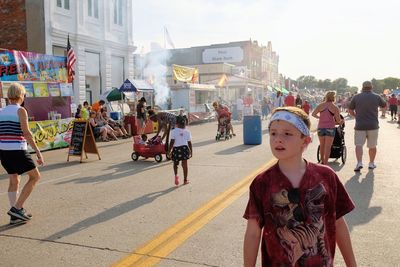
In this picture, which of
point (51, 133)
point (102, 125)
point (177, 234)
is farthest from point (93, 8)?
point (177, 234)

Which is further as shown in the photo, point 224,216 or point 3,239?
point 224,216

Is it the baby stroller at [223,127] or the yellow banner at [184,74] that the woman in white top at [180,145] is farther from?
the yellow banner at [184,74]

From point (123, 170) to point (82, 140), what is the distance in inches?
89.6

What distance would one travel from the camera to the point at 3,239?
196 inches

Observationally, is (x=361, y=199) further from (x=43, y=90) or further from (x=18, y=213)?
(x=43, y=90)

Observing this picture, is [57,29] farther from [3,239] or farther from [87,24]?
[3,239]

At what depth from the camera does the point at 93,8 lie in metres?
25.5

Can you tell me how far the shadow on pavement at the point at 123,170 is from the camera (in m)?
8.70

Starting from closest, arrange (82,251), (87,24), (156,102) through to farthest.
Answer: (82,251) → (87,24) → (156,102)

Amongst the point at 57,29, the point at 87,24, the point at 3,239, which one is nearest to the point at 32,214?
the point at 3,239

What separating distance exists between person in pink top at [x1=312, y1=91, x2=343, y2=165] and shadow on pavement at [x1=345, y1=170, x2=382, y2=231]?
3.16ft

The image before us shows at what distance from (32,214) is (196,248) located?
2900 millimetres

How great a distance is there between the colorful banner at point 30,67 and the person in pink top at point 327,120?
393 inches

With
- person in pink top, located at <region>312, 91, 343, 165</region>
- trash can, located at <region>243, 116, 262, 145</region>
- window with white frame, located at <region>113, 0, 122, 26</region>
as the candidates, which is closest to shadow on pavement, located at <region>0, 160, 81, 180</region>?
trash can, located at <region>243, 116, 262, 145</region>
